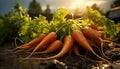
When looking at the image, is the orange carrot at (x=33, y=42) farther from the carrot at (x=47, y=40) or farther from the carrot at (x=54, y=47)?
the carrot at (x=54, y=47)

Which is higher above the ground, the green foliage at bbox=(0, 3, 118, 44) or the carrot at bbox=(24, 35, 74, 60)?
the green foliage at bbox=(0, 3, 118, 44)

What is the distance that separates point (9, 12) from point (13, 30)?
108 centimetres

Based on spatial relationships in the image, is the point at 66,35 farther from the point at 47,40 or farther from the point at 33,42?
the point at 33,42

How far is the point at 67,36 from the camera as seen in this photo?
181 inches

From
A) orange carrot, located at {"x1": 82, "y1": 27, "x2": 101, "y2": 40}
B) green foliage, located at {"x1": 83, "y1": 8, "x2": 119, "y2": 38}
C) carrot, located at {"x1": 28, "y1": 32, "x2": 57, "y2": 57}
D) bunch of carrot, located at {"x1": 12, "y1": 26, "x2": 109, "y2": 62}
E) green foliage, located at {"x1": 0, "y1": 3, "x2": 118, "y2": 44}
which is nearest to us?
bunch of carrot, located at {"x1": 12, "y1": 26, "x2": 109, "y2": 62}


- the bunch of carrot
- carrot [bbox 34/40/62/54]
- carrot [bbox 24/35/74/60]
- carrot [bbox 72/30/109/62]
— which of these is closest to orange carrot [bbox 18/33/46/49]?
the bunch of carrot

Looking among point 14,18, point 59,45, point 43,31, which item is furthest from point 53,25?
point 14,18

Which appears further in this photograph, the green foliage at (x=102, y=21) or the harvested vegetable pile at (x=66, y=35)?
the green foliage at (x=102, y=21)

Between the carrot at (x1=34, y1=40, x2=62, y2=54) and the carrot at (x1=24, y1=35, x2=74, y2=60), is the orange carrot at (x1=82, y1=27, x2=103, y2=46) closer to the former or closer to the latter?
the carrot at (x1=24, y1=35, x2=74, y2=60)

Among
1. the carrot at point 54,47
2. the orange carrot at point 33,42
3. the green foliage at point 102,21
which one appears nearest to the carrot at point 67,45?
the carrot at point 54,47

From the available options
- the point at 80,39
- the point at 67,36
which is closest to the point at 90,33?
the point at 80,39

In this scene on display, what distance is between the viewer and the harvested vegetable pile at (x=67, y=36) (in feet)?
14.5

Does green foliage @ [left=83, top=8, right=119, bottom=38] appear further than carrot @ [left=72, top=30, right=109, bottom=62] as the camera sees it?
Yes

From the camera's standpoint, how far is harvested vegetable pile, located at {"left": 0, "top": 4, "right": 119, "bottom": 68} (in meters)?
4.42
